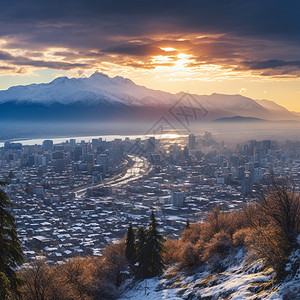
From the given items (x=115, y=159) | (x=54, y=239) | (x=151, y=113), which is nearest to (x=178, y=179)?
(x=115, y=159)

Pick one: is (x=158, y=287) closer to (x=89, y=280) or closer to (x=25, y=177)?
(x=89, y=280)

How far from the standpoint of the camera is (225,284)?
440 inches

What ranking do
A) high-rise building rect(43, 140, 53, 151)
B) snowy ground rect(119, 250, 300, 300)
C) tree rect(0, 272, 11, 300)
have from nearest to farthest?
1. tree rect(0, 272, 11, 300)
2. snowy ground rect(119, 250, 300, 300)
3. high-rise building rect(43, 140, 53, 151)

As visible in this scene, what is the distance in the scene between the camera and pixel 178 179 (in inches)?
2810

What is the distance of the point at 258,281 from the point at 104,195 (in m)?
48.8

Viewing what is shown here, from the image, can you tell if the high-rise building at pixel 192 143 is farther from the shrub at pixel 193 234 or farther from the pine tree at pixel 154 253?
the pine tree at pixel 154 253

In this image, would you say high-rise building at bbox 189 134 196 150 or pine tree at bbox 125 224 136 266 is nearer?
pine tree at bbox 125 224 136 266

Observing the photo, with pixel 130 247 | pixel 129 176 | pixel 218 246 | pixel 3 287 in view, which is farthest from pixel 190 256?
pixel 129 176

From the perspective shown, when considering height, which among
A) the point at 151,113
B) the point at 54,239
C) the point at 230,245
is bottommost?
the point at 54,239

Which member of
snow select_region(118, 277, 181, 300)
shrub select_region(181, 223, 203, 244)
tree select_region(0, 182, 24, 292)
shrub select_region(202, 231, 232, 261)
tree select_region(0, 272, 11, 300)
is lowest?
snow select_region(118, 277, 181, 300)

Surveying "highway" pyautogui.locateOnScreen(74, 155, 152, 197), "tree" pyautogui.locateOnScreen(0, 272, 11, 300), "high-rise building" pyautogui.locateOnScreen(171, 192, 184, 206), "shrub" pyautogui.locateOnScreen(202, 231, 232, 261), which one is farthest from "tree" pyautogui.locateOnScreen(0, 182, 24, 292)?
"highway" pyautogui.locateOnScreen(74, 155, 152, 197)

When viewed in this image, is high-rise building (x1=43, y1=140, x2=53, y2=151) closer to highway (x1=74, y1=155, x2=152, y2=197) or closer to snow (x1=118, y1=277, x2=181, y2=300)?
highway (x1=74, y1=155, x2=152, y2=197)

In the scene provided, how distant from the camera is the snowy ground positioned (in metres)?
9.10

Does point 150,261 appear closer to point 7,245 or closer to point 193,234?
point 193,234
